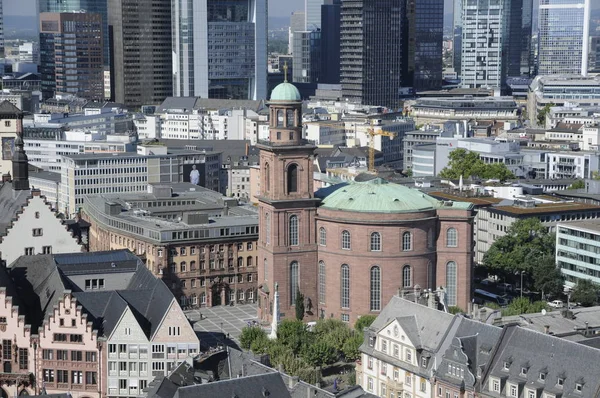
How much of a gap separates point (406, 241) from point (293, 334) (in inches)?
1025

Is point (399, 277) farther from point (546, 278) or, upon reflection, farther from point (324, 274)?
point (546, 278)

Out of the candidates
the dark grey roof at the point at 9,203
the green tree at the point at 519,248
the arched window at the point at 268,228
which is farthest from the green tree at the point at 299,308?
the green tree at the point at 519,248

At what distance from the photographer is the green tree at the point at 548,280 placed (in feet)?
577

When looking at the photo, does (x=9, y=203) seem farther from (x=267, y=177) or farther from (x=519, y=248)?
(x=519, y=248)

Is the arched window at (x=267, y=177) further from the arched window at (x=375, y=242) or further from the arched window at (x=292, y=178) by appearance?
the arched window at (x=375, y=242)

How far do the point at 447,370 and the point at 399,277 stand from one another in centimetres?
4463

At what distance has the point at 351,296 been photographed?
164m

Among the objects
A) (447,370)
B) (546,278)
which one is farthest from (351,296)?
(447,370)

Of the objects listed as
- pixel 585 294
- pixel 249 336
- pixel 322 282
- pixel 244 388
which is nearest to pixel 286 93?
pixel 322 282

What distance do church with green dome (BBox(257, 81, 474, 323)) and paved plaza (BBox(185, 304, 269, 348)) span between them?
4.42m

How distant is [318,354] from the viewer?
139 m

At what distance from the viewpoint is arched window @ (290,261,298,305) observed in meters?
167

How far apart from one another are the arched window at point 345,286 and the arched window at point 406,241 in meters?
7.67

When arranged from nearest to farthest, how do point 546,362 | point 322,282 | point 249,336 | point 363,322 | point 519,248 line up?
point 546,362
point 249,336
point 363,322
point 322,282
point 519,248
